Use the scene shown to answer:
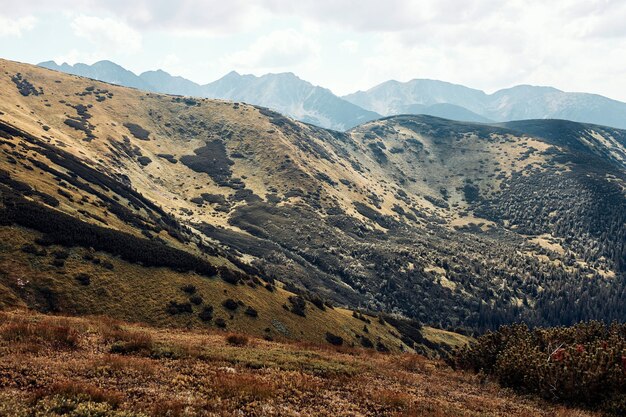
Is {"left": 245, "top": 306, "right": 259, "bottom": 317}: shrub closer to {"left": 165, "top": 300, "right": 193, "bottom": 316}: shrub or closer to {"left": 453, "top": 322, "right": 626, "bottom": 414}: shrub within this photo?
{"left": 165, "top": 300, "right": 193, "bottom": 316}: shrub

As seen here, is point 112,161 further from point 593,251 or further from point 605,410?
point 593,251

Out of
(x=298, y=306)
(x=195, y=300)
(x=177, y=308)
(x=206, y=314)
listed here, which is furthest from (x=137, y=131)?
(x=206, y=314)

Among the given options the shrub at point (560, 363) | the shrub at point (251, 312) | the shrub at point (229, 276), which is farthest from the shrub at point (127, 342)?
the shrub at point (229, 276)

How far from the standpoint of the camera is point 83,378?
15.6 metres

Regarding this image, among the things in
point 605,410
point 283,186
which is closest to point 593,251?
point 283,186

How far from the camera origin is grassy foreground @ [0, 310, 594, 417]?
44.3ft

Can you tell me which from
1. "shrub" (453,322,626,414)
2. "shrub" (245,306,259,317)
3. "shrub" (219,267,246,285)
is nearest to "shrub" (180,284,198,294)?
"shrub" (245,306,259,317)

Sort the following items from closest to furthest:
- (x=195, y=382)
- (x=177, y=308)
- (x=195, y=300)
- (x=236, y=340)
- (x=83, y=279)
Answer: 1. (x=195, y=382)
2. (x=236, y=340)
3. (x=83, y=279)
4. (x=177, y=308)
5. (x=195, y=300)

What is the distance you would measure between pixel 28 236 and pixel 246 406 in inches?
1442

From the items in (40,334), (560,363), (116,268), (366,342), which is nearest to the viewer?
(40,334)

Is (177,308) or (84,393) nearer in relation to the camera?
(84,393)

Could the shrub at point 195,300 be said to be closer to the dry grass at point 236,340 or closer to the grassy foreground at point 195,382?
the dry grass at point 236,340

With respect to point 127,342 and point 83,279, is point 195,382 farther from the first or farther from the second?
point 83,279

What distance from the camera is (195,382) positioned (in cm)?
1681
